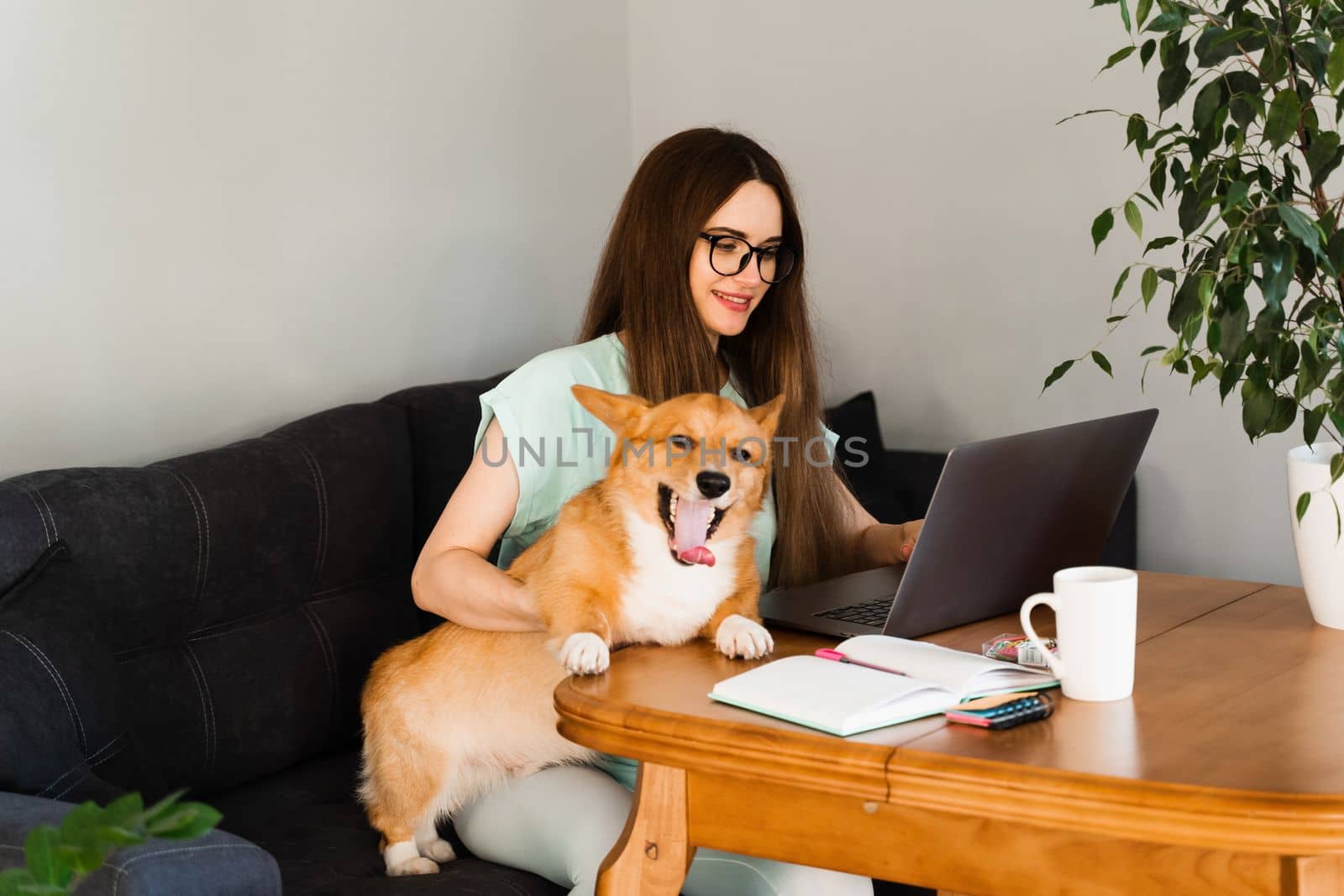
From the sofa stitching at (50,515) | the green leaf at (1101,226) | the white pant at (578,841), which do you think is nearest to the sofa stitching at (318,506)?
the sofa stitching at (50,515)

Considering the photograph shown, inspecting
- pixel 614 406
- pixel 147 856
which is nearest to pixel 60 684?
pixel 147 856

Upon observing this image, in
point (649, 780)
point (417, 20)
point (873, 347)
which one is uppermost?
point (417, 20)

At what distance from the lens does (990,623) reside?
1.53 m

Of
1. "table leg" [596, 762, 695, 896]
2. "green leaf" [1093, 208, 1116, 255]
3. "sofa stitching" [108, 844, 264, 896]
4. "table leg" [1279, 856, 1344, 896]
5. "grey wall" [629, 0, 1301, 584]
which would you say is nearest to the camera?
"table leg" [1279, 856, 1344, 896]

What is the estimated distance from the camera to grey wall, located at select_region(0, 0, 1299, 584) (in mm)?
2115

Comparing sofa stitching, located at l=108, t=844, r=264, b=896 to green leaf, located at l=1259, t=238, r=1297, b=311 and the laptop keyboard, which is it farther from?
green leaf, located at l=1259, t=238, r=1297, b=311

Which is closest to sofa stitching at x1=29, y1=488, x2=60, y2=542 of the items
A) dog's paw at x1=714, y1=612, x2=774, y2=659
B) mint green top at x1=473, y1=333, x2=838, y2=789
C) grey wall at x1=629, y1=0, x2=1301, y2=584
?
mint green top at x1=473, y1=333, x2=838, y2=789

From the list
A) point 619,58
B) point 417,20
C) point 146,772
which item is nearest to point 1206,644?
point 146,772

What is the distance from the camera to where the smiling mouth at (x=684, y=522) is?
1.58 meters

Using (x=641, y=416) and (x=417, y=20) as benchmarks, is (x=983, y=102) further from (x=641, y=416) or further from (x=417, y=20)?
(x=641, y=416)

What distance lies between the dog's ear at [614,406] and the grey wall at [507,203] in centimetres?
102

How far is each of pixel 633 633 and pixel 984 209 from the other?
6.16 feet

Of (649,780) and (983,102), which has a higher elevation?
(983,102)

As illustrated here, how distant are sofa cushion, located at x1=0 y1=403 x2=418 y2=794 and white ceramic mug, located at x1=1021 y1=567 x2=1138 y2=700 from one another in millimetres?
1182
